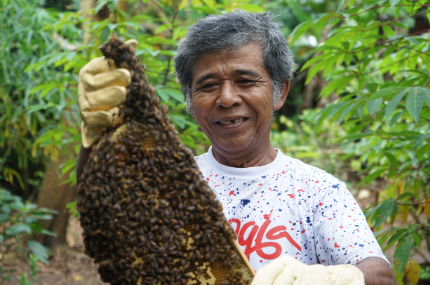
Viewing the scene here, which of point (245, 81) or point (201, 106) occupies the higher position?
point (245, 81)

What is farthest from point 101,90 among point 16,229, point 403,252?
point 16,229

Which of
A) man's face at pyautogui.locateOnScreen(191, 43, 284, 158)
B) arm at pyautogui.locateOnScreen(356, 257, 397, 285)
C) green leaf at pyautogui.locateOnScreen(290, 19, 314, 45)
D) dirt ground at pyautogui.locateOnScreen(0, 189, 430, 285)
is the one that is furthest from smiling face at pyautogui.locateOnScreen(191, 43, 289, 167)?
dirt ground at pyautogui.locateOnScreen(0, 189, 430, 285)

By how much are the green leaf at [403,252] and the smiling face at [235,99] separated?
1268mm

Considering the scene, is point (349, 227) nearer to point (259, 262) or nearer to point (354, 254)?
point (354, 254)

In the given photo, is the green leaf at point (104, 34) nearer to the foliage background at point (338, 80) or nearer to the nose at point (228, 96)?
the foliage background at point (338, 80)

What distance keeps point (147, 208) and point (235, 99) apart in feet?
2.92

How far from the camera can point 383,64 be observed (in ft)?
11.4

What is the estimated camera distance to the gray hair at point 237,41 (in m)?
2.21

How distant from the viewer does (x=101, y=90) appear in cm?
150

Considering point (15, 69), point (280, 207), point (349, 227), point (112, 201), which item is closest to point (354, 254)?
point (349, 227)

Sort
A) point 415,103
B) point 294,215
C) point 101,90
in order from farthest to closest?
point 415,103
point 294,215
point 101,90

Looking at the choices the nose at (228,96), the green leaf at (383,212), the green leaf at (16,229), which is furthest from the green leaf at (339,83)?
the green leaf at (16,229)

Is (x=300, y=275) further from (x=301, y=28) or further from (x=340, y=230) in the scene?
(x=301, y=28)

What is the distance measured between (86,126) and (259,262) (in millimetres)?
1083
